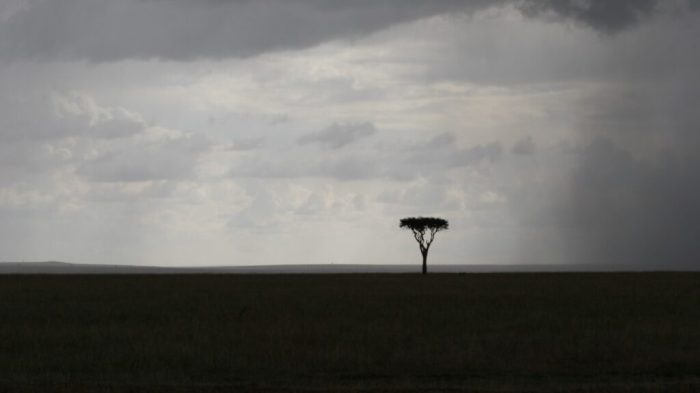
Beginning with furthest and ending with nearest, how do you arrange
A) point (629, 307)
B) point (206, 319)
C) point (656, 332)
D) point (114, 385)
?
point (629, 307)
point (206, 319)
point (656, 332)
point (114, 385)

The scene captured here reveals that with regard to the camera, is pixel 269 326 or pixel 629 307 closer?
pixel 269 326

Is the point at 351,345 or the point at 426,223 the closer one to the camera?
the point at 351,345

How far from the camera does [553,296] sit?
60844 millimetres

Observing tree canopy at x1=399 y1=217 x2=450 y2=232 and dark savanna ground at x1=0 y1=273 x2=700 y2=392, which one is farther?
tree canopy at x1=399 y1=217 x2=450 y2=232

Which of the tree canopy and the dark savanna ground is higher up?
the tree canopy

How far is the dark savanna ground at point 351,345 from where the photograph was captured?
82.7ft

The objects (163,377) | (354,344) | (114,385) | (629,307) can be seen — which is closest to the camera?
(114,385)

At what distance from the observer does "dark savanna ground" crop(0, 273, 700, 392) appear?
2520cm

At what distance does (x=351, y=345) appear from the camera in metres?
32.5

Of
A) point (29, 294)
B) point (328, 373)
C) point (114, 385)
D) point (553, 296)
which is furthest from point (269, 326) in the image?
point (29, 294)

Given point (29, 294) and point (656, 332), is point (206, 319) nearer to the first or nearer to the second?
point (656, 332)

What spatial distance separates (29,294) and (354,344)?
37569mm

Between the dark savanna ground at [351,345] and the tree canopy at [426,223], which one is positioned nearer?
the dark savanna ground at [351,345]

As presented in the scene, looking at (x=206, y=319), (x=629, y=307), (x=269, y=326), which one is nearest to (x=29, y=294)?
(x=206, y=319)
